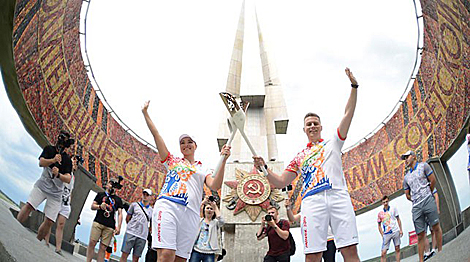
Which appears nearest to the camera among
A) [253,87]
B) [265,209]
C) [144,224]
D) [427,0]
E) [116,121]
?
[144,224]

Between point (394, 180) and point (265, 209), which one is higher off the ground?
point (394, 180)

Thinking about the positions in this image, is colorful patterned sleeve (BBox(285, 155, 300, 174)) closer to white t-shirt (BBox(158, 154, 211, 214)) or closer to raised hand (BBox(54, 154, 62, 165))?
white t-shirt (BBox(158, 154, 211, 214))

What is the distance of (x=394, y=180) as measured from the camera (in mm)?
15617

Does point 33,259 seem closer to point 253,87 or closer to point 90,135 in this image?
point 253,87

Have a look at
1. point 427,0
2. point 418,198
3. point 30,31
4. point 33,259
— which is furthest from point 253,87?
point 33,259

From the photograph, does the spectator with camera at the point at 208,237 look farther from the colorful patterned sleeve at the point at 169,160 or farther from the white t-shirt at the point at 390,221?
the white t-shirt at the point at 390,221

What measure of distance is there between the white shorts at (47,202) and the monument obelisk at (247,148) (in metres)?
5.30

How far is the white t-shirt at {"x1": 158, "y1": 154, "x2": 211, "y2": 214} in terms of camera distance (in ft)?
11.9

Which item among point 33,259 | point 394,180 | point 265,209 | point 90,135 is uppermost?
point 90,135

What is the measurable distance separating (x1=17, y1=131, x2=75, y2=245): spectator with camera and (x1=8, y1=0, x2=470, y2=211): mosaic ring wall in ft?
9.31

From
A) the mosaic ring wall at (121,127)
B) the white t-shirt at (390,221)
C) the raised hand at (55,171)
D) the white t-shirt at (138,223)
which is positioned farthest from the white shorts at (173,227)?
the white t-shirt at (390,221)

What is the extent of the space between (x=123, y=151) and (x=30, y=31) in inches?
335

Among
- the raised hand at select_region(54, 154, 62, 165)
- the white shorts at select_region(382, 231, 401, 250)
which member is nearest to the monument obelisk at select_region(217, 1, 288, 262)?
the white shorts at select_region(382, 231, 401, 250)

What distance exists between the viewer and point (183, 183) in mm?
3711
